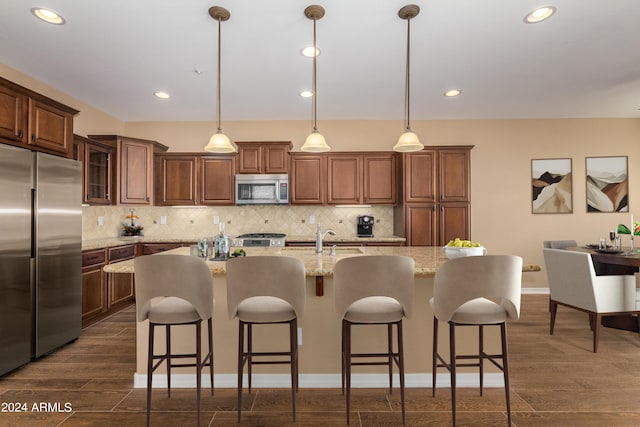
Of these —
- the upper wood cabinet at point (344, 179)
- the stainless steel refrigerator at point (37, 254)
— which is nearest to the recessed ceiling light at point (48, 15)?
the stainless steel refrigerator at point (37, 254)

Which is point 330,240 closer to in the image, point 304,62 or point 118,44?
point 304,62

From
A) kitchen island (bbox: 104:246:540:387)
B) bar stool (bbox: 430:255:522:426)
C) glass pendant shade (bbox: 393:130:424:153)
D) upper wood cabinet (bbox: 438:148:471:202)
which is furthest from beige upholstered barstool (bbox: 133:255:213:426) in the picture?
upper wood cabinet (bbox: 438:148:471:202)

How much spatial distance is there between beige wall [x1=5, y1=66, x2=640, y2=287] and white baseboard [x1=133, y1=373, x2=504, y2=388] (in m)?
3.20

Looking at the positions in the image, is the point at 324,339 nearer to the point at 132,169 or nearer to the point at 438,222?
the point at 438,222

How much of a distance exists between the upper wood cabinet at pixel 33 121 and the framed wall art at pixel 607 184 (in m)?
6.77

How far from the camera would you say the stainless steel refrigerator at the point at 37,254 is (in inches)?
96.8

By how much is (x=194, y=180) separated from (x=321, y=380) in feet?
11.7

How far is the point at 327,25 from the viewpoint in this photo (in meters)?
A: 2.59

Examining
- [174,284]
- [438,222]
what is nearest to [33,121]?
[174,284]

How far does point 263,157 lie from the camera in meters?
4.83

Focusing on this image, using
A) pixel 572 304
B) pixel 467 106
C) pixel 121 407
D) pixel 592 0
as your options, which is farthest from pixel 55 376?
pixel 467 106

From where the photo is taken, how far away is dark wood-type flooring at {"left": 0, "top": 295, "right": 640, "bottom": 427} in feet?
6.49

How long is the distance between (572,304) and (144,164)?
5.38m

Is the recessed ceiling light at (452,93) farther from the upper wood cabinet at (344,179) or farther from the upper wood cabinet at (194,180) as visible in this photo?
the upper wood cabinet at (194,180)
